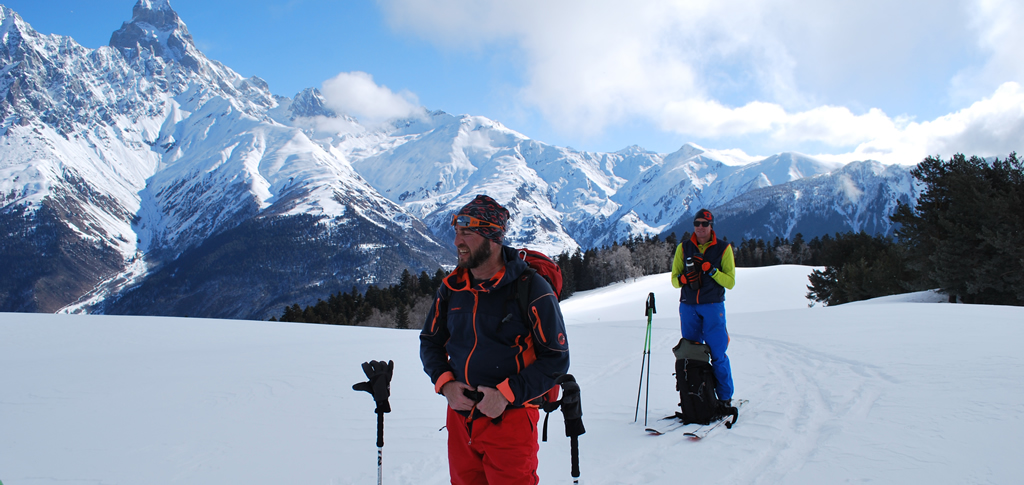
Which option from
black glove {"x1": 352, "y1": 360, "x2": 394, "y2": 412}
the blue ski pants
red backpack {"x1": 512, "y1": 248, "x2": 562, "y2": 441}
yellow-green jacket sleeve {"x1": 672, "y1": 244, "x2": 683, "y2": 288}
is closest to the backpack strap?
red backpack {"x1": 512, "y1": 248, "x2": 562, "y2": 441}

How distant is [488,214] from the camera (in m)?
3.11

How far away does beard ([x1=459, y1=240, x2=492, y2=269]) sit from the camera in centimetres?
303

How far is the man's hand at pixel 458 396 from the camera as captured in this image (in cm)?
291

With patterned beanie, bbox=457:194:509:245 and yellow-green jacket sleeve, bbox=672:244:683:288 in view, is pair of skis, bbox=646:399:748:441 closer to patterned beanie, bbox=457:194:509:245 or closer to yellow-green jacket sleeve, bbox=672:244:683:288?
yellow-green jacket sleeve, bbox=672:244:683:288

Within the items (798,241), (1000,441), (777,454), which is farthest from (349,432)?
(798,241)

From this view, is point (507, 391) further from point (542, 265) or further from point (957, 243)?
point (957, 243)

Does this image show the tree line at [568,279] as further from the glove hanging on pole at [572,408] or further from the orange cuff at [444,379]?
the orange cuff at [444,379]

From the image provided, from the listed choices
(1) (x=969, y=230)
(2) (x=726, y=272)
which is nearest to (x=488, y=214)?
(2) (x=726, y=272)

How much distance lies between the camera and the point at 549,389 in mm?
2900

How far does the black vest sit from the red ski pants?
3.53 meters

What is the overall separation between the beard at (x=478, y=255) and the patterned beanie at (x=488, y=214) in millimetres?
69

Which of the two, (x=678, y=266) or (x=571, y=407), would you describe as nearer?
(x=571, y=407)

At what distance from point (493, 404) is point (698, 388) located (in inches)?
150

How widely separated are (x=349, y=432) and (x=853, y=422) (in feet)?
18.8
